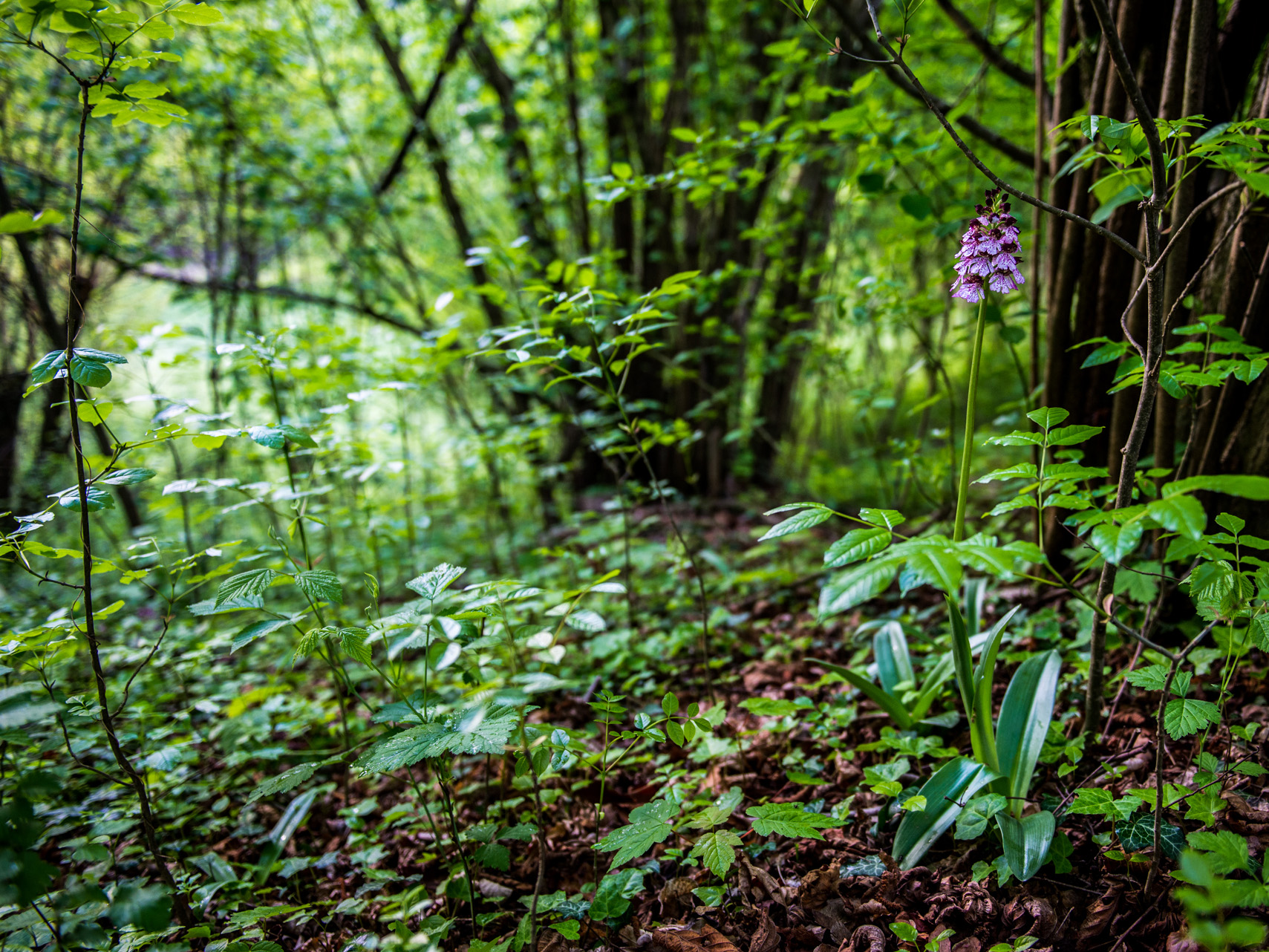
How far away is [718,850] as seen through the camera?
1.17 m

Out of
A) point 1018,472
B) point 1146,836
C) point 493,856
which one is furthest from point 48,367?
point 1146,836

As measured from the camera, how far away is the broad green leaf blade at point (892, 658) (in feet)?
5.55

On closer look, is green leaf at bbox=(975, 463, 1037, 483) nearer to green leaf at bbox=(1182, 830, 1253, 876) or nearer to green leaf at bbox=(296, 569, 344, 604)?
Result: green leaf at bbox=(1182, 830, 1253, 876)

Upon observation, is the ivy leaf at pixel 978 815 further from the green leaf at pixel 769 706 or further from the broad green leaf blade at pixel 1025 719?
the green leaf at pixel 769 706

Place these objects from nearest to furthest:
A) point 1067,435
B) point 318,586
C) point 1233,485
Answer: point 1233,485 → point 1067,435 → point 318,586

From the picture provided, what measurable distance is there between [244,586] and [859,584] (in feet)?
3.55

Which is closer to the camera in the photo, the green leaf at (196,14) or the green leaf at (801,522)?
the green leaf at (801,522)

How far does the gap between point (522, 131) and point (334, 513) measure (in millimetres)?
2815

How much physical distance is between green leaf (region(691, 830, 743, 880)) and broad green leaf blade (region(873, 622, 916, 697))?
71 centimetres

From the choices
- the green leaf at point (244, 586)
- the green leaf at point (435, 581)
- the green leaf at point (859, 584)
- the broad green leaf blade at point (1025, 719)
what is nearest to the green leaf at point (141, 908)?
the green leaf at point (244, 586)

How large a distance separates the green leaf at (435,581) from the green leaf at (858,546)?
678mm

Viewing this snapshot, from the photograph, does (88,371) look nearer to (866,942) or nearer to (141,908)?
(141,908)

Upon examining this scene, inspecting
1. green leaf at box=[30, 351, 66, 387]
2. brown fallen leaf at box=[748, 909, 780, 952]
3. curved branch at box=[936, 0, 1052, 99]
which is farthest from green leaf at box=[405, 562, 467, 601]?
curved branch at box=[936, 0, 1052, 99]

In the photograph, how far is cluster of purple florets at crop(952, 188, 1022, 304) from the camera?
1096 mm
